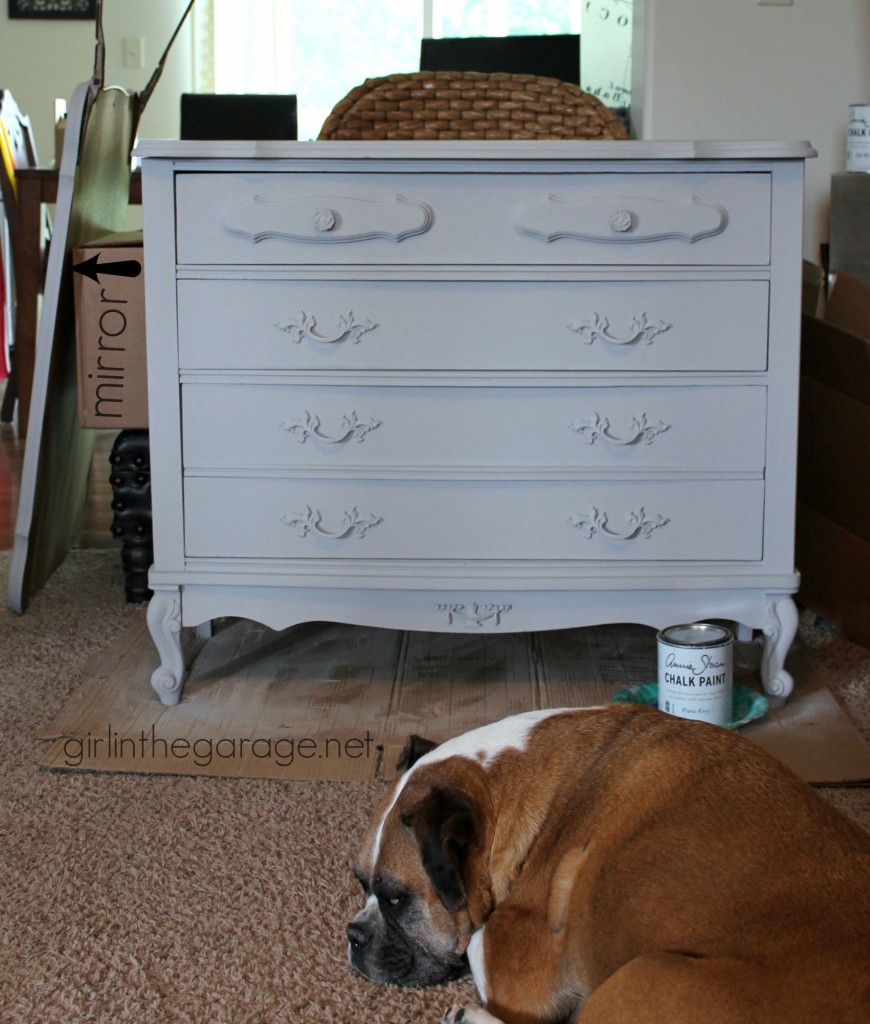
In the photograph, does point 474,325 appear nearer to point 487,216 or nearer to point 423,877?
point 487,216

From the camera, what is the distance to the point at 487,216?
1630 mm

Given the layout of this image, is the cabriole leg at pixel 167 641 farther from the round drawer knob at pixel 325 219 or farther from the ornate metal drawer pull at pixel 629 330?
the ornate metal drawer pull at pixel 629 330

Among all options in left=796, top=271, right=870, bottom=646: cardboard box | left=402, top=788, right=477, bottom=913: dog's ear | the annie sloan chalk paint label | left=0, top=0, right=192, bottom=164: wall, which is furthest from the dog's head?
left=0, top=0, right=192, bottom=164: wall

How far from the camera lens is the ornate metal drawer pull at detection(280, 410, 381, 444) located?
66.8 inches

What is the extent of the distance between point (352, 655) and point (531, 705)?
0.38 m

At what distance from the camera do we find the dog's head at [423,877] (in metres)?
0.96

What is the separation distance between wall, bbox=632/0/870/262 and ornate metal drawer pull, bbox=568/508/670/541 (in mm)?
945

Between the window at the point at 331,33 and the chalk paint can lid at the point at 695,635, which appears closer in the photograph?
the chalk paint can lid at the point at 695,635

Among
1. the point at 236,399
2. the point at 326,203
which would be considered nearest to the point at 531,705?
the point at 236,399

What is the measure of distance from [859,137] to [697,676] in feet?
3.90

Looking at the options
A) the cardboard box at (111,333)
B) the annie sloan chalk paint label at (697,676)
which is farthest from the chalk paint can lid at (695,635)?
the cardboard box at (111,333)

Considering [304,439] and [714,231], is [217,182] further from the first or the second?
[714,231]

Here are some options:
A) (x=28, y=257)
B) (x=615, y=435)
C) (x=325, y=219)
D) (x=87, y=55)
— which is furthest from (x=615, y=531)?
(x=87, y=55)

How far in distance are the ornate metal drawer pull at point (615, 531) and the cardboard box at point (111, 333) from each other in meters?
0.85
